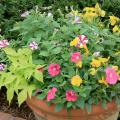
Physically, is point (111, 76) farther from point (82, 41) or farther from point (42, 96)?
point (42, 96)

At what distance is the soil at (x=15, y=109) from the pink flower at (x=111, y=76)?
4.50ft

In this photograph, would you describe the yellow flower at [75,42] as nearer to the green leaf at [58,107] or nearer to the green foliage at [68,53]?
the green foliage at [68,53]

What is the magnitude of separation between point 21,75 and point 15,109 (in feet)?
4.00

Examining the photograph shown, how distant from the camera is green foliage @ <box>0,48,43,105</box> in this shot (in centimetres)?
269

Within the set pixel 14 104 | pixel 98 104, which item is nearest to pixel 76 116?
pixel 98 104

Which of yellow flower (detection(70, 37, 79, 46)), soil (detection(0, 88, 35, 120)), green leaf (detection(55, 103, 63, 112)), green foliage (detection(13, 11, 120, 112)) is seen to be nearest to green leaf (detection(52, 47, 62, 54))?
green foliage (detection(13, 11, 120, 112))

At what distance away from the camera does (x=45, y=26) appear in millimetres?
3043

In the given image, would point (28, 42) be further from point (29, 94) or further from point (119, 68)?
point (119, 68)

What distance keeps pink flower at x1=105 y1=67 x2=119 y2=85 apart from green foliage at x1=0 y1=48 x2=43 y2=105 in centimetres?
45

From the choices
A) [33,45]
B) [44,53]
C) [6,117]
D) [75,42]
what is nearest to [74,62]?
[75,42]

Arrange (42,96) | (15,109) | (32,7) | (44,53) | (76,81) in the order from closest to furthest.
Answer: (76,81), (42,96), (44,53), (15,109), (32,7)

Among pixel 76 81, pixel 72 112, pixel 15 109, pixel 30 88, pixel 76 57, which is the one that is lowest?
pixel 15 109

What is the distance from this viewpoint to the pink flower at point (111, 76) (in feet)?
8.45

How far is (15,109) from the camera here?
3877 millimetres
